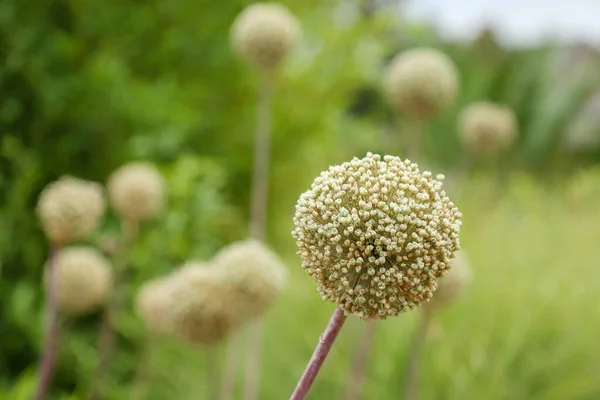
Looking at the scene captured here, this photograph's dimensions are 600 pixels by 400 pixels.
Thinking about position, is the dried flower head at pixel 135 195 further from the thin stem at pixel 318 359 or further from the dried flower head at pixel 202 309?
the thin stem at pixel 318 359


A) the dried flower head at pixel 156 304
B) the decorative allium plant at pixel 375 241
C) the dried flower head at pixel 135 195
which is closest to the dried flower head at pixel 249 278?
the dried flower head at pixel 156 304

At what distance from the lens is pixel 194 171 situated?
161 cm

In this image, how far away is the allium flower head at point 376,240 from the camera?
0.35 m

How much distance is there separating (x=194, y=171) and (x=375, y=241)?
1286 millimetres

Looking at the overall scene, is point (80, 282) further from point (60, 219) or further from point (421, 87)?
point (421, 87)

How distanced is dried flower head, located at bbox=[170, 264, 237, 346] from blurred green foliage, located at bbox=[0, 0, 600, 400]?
676mm

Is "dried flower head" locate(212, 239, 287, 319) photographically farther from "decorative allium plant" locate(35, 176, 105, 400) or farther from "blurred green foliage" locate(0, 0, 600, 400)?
→ "blurred green foliage" locate(0, 0, 600, 400)

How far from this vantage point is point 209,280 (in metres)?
0.76

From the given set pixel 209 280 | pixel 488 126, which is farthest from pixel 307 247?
pixel 488 126

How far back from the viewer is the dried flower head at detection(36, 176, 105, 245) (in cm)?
84

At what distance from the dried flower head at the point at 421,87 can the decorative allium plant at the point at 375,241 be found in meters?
0.60

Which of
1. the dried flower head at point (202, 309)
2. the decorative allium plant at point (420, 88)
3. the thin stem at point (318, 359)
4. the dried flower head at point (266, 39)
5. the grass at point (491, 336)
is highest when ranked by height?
the grass at point (491, 336)

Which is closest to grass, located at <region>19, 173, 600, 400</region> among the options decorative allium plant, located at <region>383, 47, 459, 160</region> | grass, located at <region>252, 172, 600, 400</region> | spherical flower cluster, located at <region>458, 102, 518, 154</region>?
grass, located at <region>252, 172, 600, 400</region>

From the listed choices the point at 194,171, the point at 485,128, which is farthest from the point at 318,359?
the point at 194,171
